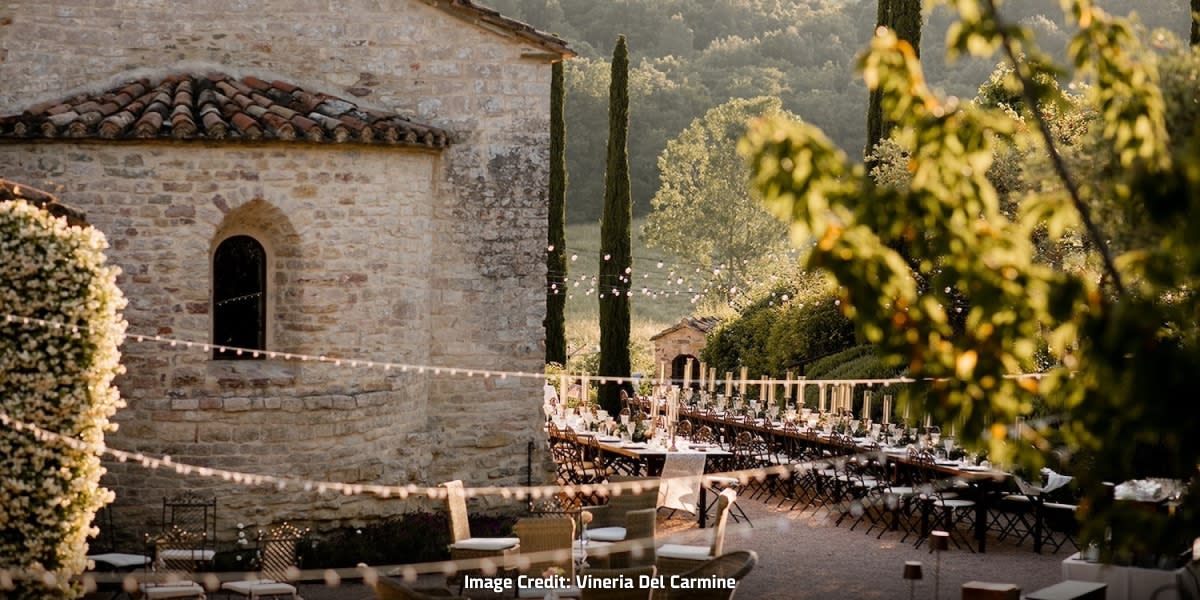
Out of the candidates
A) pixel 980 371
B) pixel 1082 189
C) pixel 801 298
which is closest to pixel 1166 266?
pixel 980 371

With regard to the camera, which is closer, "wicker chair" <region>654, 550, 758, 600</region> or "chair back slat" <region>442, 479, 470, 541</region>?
"wicker chair" <region>654, 550, 758, 600</region>

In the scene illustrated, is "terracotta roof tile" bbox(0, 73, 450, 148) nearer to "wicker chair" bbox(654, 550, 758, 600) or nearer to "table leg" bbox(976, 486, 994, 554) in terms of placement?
"wicker chair" bbox(654, 550, 758, 600)

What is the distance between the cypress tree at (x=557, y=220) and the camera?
28.5m

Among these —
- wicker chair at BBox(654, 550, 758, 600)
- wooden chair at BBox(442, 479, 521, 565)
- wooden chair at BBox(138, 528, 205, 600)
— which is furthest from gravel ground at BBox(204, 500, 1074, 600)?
wicker chair at BBox(654, 550, 758, 600)

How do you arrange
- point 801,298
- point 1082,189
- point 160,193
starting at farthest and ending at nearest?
→ point 801,298 < point 160,193 < point 1082,189

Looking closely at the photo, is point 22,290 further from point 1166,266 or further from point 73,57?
point 1166,266

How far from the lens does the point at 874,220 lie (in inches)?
189

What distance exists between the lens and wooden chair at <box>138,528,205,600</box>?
10.7 meters

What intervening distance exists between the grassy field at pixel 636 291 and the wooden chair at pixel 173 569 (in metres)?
32.3

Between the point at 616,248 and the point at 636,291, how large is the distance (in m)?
22.9

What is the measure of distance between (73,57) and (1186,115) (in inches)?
451

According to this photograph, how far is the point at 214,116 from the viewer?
13.8 meters

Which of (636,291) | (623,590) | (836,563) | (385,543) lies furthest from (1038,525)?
(636,291)

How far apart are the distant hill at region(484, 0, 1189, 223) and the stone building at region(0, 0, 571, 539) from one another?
36.8m
